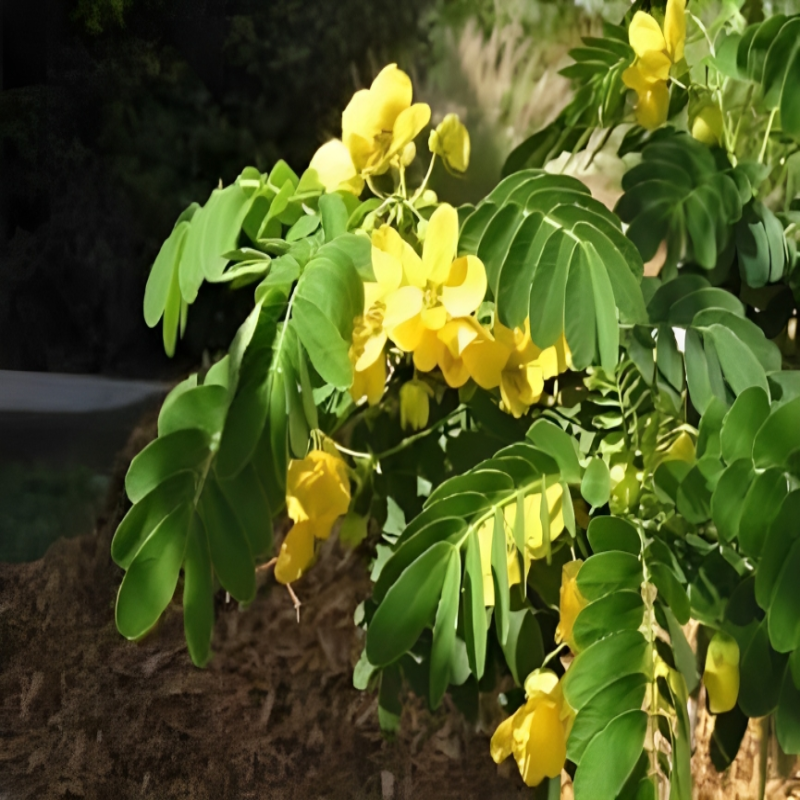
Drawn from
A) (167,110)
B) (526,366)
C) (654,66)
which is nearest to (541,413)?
(526,366)

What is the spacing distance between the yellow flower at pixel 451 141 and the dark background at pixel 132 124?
0.16 m

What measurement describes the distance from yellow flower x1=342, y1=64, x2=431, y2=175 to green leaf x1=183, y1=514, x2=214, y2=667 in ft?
1.08

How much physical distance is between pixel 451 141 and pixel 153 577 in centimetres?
44

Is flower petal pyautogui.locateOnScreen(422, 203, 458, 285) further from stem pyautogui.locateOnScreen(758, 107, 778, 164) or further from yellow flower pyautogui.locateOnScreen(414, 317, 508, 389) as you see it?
stem pyautogui.locateOnScreen(758, 107, 778, 164)

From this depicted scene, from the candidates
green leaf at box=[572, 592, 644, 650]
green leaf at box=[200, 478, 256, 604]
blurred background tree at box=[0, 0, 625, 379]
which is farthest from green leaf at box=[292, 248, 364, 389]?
blurred background tree at box=[0, 0, 625, 379]

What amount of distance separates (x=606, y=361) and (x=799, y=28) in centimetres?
29

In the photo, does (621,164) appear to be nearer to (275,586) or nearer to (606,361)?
(606,361)

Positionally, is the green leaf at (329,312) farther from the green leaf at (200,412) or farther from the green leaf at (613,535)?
the green leaf at (613,535)

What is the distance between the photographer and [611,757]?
0.44m

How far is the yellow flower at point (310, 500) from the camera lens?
1.92 feet

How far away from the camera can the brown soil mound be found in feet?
2.63

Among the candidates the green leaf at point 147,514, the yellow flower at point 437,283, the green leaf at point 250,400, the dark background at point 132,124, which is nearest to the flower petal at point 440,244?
the yellow flower at point 437,283

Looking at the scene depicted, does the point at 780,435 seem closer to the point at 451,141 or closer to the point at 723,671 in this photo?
the point at 723,671

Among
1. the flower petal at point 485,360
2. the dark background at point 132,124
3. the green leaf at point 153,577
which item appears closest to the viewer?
the green leaf at point 153,577
